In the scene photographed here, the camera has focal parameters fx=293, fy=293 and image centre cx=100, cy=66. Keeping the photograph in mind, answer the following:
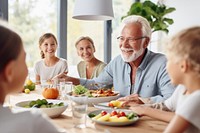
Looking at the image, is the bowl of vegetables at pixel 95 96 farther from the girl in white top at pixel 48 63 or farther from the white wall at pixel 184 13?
the white wall at pixel 184 13

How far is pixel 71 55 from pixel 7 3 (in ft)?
4.14

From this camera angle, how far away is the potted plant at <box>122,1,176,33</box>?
464 cm

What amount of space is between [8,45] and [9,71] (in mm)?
77

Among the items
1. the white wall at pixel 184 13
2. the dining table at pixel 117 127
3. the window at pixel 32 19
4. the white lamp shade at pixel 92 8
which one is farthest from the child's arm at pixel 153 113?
the white wall at pixel 184 13

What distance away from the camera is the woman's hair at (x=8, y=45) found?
0.83m

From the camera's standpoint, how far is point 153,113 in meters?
1.45

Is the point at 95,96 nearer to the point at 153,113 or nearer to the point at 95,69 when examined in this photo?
the point at 153,113

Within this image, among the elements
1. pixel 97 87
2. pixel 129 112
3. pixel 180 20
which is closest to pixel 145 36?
pixel 97 87

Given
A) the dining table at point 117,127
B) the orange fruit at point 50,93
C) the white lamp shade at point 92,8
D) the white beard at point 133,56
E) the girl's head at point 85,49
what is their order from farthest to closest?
the girl's head at point 85,49
the white lamp shade at point 92,8
the white beard at point 133,56
the orange fruit at point 50,93
the dining table at point 117,127

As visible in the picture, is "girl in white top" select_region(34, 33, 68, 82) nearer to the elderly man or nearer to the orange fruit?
the elderly man

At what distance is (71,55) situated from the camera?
463cm

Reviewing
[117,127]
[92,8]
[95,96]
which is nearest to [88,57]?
[92,8]

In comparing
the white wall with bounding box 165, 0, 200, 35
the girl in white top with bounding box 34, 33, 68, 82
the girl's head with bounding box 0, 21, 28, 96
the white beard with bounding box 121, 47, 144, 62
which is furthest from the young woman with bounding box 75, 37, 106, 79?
the girl's head with bounding box 0, 21, 28, 96

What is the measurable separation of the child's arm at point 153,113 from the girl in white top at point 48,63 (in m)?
2.19
